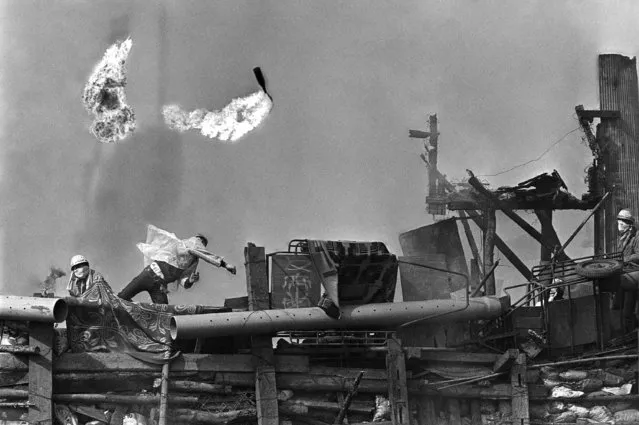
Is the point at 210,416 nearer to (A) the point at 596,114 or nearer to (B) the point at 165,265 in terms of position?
(B) the point at 165,265

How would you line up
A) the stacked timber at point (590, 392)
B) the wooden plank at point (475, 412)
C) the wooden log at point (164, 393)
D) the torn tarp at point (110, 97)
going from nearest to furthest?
the wooden log at point (164, 393)
the stacked timber at point (590, 392)
the wooden plank at point (475, 412)
the torn tarp at point (110, 97)

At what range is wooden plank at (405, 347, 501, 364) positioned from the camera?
18625mm

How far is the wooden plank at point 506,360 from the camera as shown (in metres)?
18.9

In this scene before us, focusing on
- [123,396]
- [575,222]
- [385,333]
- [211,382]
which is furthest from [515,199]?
[575,222]

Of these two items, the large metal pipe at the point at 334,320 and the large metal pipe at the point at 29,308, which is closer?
the large metal pipe at the point at 29,308

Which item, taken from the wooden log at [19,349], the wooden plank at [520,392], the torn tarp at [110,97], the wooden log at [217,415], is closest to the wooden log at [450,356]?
the wooden plank at [520,392]

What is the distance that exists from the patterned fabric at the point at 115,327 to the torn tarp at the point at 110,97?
5.74 metres

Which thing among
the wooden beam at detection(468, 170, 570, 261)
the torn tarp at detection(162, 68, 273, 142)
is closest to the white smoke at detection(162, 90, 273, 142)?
the torn tarp at detection(162, 68, 273, 142)

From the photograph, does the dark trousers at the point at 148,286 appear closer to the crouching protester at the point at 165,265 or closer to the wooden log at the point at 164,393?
the crouching protester at the point at 165,265

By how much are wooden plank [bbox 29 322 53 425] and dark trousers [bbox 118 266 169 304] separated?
6.56 feet

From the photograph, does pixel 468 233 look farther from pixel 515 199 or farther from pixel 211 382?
pixel 211 382

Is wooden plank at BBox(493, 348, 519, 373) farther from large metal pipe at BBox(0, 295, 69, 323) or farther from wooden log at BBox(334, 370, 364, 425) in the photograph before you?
large metal pipe at BBox(0, 295, 69, 323)

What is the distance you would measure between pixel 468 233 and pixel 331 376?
7994mm

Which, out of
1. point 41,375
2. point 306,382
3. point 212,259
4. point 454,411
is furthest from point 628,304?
point 41,375
